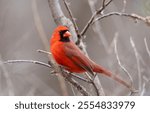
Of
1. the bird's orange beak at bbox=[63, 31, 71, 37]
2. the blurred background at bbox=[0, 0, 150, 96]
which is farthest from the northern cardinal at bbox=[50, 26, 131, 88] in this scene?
the blurred background at bbox=[0, 0, 150, 96]

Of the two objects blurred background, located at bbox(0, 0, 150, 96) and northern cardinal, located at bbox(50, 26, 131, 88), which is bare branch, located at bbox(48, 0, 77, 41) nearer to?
northern cardinal, located at bbox(50, 26, 131, 88)

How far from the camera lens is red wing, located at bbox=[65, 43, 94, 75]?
388 centimetres

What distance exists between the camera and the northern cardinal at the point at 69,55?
Result: 390 centimetres

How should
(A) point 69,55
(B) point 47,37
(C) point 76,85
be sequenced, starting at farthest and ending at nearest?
1. (B) point 47,37
2. (A) point 69,55
3. (C) point 76,85

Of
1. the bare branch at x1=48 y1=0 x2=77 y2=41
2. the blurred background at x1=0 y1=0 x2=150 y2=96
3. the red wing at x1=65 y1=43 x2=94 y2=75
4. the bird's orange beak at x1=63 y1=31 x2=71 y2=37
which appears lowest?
the blurred background at x1=0 y1=0 x2=150 y2=96

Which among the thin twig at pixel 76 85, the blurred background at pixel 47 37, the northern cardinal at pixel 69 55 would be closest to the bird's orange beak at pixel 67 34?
the northern cardinal at pixel 69 55

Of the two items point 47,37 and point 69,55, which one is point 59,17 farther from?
point 47,37

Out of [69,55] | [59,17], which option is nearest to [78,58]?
[69,55]

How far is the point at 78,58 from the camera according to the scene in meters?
3.91

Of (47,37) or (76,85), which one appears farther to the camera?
(47,37)

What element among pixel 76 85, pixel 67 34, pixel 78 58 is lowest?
pixel 76 85

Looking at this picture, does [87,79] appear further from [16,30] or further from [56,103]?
[16,30]

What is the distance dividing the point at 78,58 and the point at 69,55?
0.10 meters

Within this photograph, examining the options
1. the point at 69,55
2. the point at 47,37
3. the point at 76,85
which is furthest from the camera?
the point at 47,37
